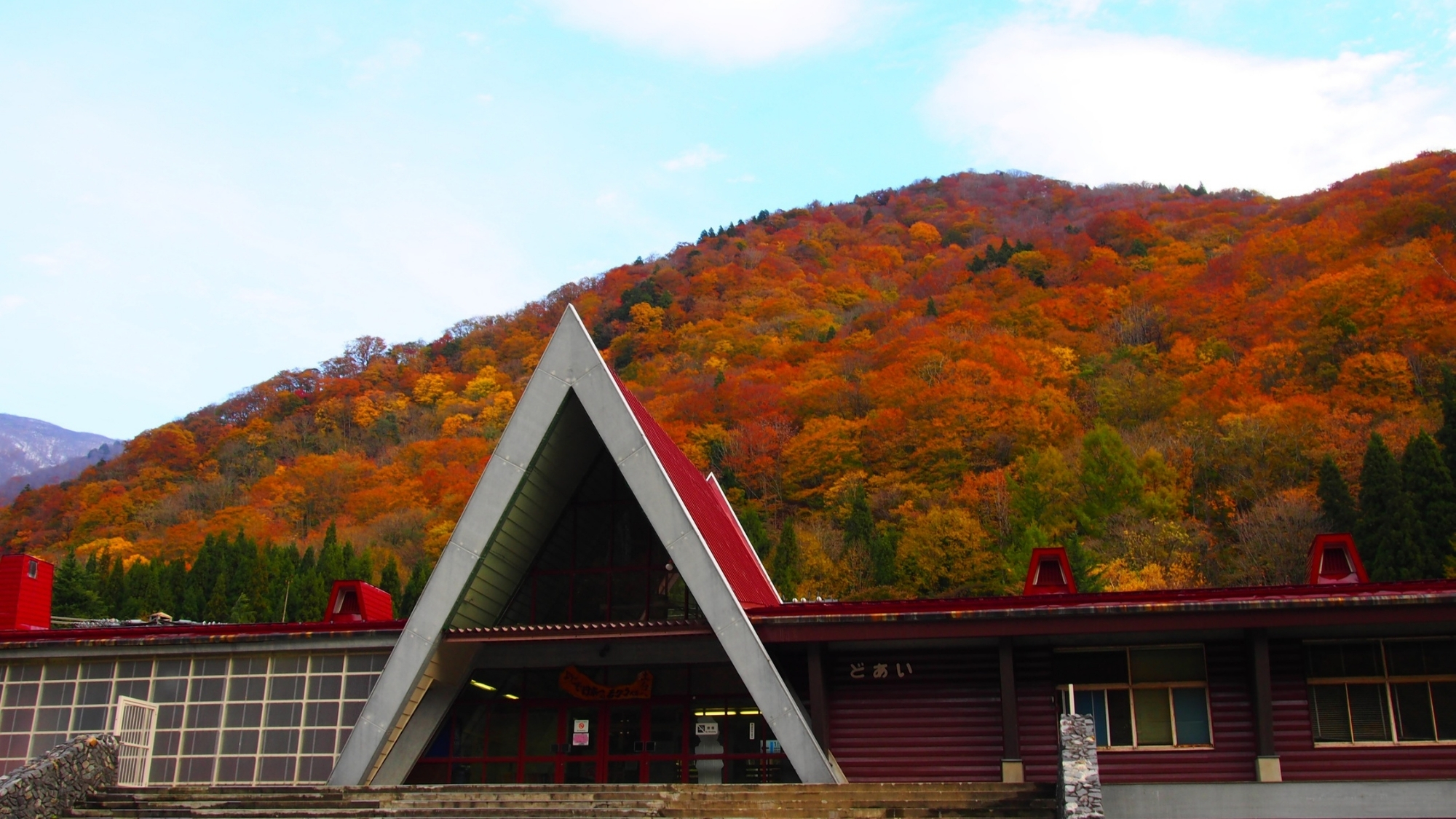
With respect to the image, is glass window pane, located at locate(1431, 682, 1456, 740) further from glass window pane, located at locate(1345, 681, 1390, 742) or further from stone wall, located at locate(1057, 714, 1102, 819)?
stone wall, located at locate(1057, 714, 1102, 819)

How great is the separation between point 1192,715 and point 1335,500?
33.3 metres

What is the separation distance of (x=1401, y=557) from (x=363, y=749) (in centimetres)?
3686

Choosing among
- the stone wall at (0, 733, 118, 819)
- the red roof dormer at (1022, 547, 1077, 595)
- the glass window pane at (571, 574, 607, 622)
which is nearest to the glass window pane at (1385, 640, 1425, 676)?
the red roof dormer at (1022, 547, 1077, 595)

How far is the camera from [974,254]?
310 ft

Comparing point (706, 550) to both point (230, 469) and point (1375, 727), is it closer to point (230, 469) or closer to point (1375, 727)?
point (1375, 727)

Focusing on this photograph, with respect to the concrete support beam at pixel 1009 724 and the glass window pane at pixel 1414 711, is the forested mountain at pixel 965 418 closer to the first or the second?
the glass window pane at pixel 1414 711

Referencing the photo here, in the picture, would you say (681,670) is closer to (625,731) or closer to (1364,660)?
(625,731)

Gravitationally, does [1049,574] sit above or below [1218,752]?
above

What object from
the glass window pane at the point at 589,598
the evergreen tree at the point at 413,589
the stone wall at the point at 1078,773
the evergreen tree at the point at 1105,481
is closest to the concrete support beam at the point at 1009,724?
the stone wall at the point at 1078,773

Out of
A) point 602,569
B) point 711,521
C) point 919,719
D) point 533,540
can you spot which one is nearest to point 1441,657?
point 919,719

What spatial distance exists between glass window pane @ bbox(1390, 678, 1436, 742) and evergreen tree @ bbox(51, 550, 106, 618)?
50488 millimetres

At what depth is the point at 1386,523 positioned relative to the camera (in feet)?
141

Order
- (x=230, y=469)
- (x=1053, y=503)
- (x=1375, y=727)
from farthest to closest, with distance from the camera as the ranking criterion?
(x=230, y=469) < (x=1053, y=503) < (x=1375, y=727)

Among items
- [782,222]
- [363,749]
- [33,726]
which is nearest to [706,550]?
[363,749]
